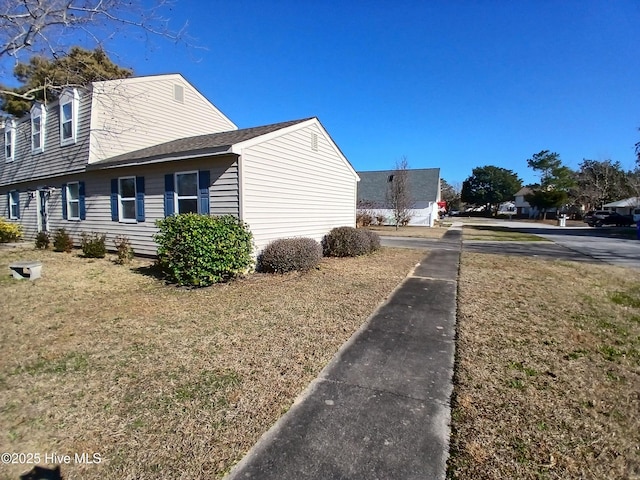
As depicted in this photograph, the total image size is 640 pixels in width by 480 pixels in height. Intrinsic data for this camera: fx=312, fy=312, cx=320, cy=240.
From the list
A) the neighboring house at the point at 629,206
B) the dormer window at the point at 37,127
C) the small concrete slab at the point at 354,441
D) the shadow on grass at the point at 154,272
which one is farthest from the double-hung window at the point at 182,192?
the neighboring house at the point at 629,206

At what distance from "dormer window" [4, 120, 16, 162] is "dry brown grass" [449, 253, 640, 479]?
20.8 meters

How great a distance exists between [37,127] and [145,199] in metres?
8.60

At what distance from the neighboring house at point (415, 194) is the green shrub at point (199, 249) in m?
25.1

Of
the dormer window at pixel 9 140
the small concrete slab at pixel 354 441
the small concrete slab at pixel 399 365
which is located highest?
the dormer window at pixel 9 140

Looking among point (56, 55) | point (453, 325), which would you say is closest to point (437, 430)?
point (453, 325)

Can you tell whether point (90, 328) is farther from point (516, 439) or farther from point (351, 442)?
point (516, 439)

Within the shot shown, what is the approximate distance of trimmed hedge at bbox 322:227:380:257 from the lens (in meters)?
11.4

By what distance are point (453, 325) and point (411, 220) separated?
28999 mm

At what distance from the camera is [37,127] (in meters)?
13.6

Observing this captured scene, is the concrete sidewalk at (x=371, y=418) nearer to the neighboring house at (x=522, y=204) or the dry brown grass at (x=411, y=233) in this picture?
the dry brown grass at (x=411, y=233)

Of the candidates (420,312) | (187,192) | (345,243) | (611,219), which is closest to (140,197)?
(187,192)

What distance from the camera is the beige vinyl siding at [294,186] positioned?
823cm

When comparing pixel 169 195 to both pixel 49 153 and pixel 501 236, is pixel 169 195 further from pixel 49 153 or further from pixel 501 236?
pixel 501 236

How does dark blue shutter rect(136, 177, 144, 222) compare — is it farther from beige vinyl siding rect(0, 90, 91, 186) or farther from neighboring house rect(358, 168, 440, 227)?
neighboring house rect(358, 168, 440, 227)
